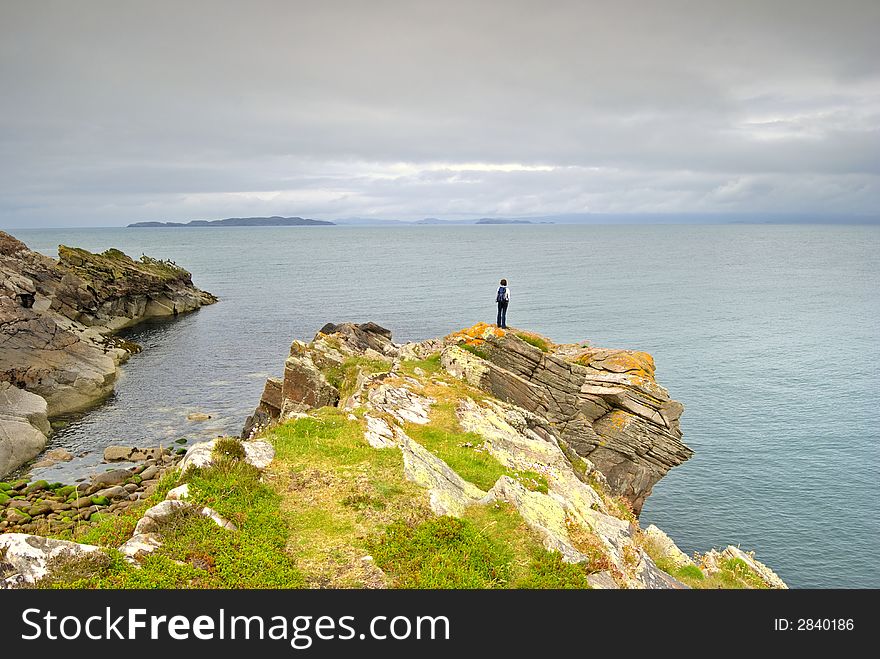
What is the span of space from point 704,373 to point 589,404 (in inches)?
1370

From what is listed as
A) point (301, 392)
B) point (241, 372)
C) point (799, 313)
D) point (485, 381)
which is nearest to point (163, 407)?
point (241, 372)

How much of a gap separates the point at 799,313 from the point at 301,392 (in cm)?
9682

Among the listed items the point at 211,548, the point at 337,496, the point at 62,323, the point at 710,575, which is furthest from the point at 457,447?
the point at 62,323

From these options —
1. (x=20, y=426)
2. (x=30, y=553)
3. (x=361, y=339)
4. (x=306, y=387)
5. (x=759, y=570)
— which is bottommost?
(x=20, y=426)

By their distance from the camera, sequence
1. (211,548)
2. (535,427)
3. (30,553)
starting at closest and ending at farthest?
1. (30,553)
2. (211,548)
3. (535,427)

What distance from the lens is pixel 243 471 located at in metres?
16.6

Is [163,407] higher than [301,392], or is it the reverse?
[301,392]

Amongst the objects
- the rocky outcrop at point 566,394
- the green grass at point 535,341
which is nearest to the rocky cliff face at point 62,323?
the rocky outcrop at point 566,394

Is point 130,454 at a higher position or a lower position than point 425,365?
lower

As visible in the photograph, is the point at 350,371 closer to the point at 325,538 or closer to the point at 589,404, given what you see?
the point at 589,404

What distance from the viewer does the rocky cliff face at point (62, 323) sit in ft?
162

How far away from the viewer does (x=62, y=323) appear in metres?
70.1

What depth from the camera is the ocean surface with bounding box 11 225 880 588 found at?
39.6m
